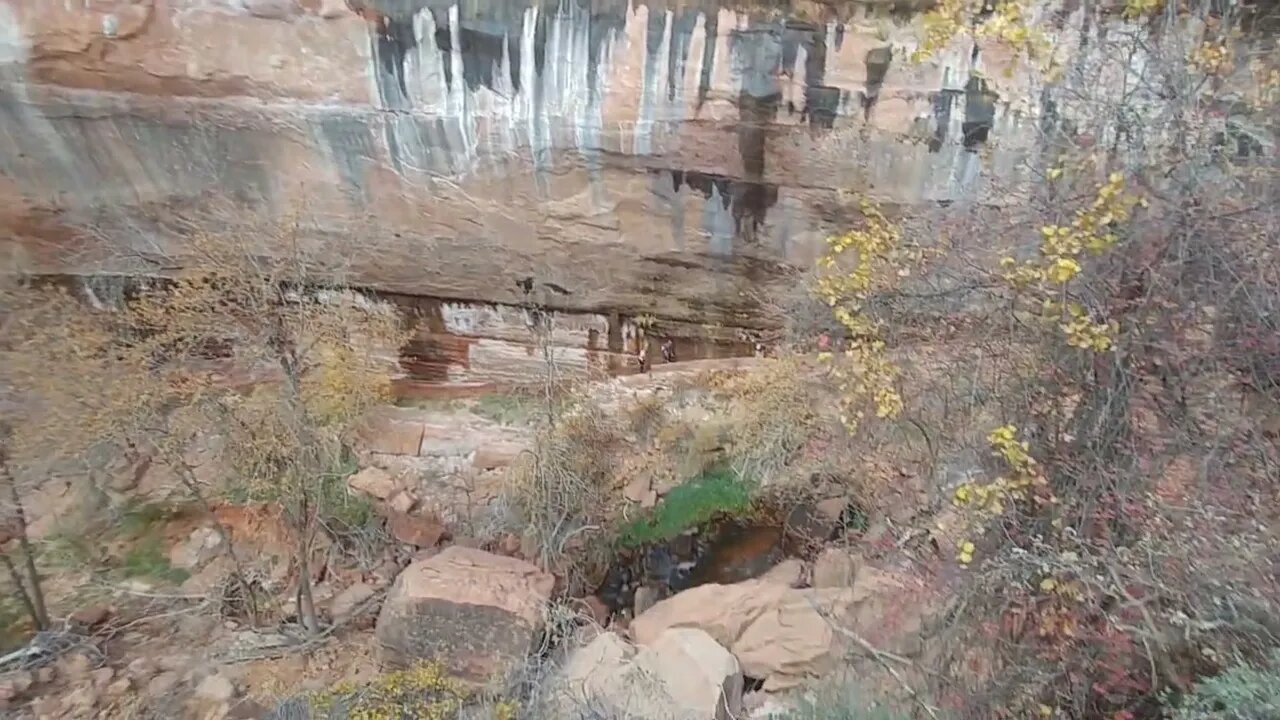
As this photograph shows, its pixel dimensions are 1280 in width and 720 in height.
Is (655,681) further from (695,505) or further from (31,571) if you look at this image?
(31,571)

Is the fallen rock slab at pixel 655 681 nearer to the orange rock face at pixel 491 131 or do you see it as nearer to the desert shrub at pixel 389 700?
the desert shrub at pixel 389 700

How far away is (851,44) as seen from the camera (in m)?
5.29

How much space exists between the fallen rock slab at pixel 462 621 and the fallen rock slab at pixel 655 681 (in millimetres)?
402

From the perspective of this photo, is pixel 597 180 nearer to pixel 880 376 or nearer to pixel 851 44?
pixel 851 44

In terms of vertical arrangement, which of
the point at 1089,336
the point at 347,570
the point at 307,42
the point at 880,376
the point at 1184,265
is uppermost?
the point at 307,42

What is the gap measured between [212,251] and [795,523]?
457 cm

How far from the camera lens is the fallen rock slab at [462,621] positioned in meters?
5.54

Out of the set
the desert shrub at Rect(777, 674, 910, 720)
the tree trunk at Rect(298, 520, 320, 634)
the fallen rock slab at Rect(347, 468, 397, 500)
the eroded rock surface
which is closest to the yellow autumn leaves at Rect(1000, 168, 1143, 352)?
the eroded rock surface

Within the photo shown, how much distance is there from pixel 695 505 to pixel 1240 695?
467 cm

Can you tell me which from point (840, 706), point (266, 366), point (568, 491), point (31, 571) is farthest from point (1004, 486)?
point (31, 571)

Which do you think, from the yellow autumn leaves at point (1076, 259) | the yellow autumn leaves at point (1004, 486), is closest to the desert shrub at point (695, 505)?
the yellow autumn leaves at point (1004, 486)

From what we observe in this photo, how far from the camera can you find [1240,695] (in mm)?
2951

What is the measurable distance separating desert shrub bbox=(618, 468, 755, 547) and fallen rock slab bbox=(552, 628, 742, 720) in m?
1.81

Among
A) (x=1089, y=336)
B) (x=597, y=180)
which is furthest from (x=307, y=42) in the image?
(x=1089, y=336)
